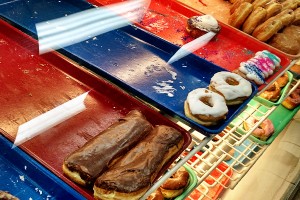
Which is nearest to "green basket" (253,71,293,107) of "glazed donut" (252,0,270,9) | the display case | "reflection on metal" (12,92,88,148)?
the display case

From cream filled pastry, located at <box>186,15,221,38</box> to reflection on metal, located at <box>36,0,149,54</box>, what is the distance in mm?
390

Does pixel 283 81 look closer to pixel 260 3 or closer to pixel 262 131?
pixel 262 131

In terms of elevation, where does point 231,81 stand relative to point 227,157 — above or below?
above

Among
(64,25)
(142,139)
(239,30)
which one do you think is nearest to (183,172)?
(142,139)

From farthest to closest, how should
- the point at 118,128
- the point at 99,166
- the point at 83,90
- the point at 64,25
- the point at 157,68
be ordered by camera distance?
the point at 64,25
the point at 157,68
the point at 83,90
the point at 118,128
the point at 99,166

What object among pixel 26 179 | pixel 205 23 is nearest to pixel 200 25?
pixel 205 23

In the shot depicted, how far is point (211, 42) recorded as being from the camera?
2.78m

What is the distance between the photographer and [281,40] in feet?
9.40

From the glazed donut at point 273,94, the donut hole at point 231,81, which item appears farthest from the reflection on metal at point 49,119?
the glazed donut at point 273,94

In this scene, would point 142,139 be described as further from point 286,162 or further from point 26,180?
point 286,162

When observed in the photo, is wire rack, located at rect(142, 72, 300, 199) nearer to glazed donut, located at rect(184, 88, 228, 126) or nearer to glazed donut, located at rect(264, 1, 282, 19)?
glazed donut, located at rect(184, 88, 228, 126)

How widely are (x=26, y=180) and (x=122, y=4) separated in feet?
5.84

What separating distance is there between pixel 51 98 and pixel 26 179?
1.59 feet

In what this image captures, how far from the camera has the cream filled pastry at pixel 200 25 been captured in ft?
8.97
